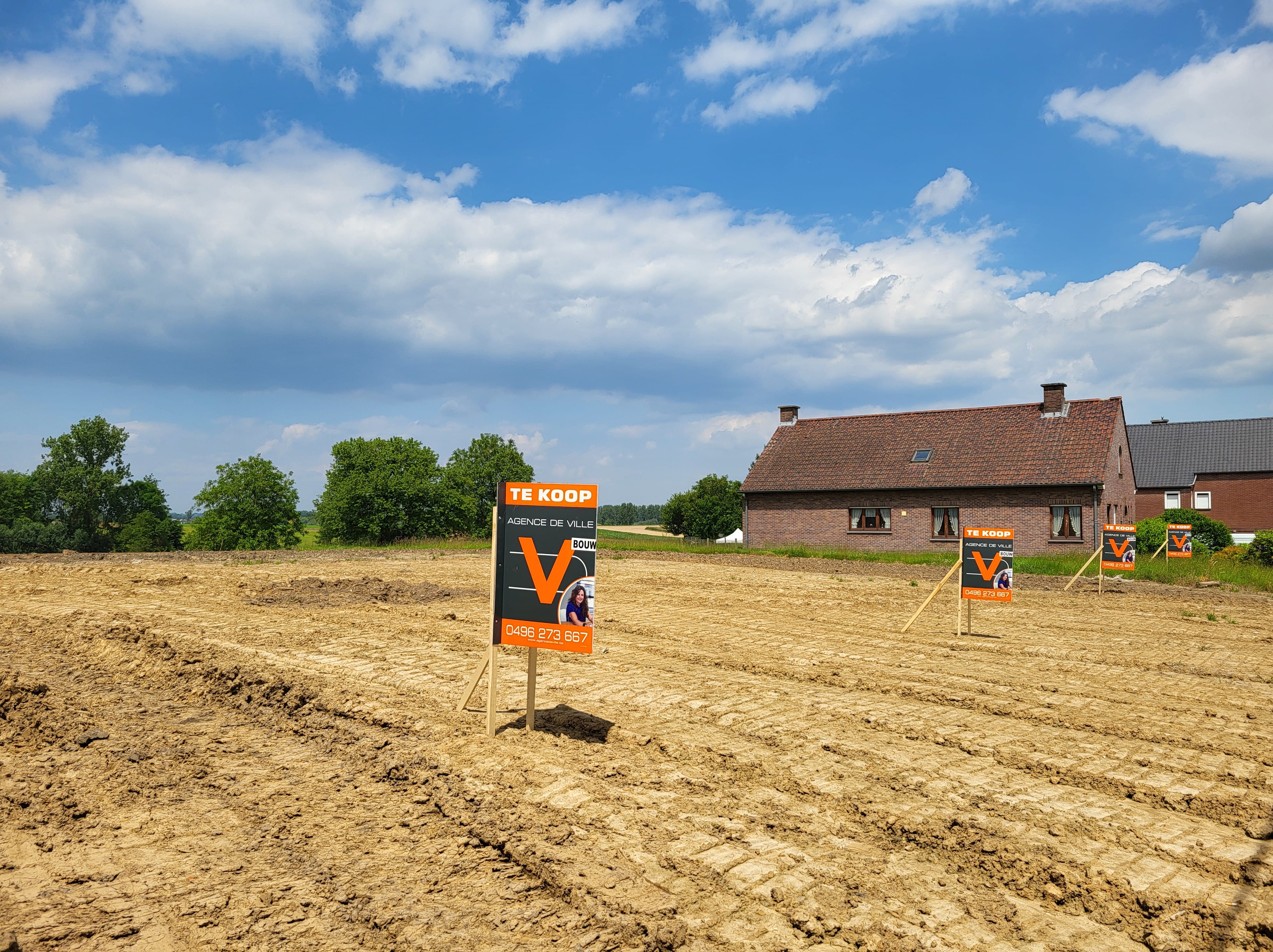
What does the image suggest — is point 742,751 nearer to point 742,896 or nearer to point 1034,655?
point 742,896

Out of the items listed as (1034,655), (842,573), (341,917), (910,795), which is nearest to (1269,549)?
(842,573)

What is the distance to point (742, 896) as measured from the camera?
4246mm

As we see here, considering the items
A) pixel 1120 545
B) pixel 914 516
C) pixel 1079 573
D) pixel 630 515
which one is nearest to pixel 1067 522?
pixel 914 516

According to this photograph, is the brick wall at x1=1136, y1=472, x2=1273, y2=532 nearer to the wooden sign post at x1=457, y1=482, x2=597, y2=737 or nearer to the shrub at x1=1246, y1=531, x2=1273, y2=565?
the shrub at x1=1246, y1=531, x2=1273, y2=565

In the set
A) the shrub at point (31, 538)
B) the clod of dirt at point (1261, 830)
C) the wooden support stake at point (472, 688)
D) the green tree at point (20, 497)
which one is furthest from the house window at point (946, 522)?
the green tree at point (20, 497)

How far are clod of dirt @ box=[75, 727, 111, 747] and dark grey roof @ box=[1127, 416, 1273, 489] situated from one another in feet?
196

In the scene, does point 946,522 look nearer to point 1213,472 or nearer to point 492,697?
point 1213,472

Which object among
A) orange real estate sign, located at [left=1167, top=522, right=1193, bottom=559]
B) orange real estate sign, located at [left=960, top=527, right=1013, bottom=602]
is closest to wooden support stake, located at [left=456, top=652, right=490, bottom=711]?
orange real estate sign, located at [left=960, top=527, right=1013, bottom=602]

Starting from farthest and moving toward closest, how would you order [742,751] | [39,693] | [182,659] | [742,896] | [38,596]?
[38,596] → [182,659] → [39,693] → [742,751] → [742,896]

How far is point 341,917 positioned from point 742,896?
2083 mm

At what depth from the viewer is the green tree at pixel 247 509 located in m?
57.4

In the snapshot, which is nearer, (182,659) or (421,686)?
(421,686)

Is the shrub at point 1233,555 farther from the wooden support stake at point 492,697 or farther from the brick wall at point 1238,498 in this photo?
the wooden support stake at point 492,697

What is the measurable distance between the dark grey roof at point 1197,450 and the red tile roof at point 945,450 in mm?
20904
